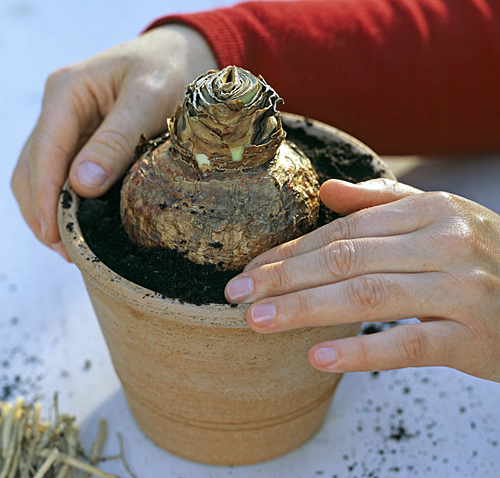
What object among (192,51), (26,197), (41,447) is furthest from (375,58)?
(41,447)

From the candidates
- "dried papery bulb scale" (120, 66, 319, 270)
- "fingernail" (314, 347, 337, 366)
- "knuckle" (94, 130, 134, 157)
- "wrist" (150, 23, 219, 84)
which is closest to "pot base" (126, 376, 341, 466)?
"fingernail" (314, 347, 337, 366)

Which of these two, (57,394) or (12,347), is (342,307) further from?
(12,347)

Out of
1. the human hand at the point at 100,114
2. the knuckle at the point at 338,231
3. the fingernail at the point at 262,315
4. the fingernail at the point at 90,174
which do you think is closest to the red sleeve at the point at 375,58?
the human hand at the point at 100,114

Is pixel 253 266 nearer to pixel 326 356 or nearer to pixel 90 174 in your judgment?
pixel 326 356

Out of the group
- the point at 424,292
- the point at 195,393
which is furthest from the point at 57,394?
the point at 424,292

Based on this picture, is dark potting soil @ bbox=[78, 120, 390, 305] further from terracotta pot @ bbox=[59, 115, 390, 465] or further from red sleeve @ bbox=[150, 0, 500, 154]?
red sleeve @ bbox=[150, 0, 500, 154]

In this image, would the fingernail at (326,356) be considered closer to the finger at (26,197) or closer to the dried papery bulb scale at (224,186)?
the dried papery bulb scale at (224,186)
